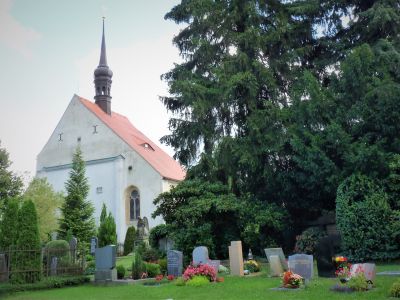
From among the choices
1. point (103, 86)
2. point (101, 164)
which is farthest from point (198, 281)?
point (103, 86)

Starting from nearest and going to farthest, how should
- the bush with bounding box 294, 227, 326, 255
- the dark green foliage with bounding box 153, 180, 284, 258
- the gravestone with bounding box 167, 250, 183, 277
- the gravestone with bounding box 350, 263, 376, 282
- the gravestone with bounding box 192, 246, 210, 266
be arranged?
the gravestone with bounding box 350, 263, 376, 282 → the gravestone with bounding box 192, 246, 210, 266 → the gravestone with bounding box 167, 250, 183, 277 → the bush with bounding box 294, 227, 326, 255 → the dark green foliage with bounding box 153, 180, 284, 258

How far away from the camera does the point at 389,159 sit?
16281mm

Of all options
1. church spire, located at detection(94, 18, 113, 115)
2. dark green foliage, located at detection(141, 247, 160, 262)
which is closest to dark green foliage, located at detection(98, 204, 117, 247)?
dark green foliage, located at detection(141, 247, 160, 262)

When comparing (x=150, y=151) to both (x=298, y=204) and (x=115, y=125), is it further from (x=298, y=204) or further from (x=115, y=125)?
(x=298, y=204)

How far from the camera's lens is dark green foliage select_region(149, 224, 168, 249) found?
66.8ft

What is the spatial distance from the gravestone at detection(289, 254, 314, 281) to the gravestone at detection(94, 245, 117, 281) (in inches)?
247

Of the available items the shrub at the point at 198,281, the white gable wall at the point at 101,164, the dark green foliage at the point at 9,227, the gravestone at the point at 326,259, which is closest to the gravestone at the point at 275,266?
the gravestone at the point at 326,259

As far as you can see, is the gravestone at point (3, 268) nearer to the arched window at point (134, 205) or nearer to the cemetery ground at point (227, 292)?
the cemetery ground at point (227, 292)

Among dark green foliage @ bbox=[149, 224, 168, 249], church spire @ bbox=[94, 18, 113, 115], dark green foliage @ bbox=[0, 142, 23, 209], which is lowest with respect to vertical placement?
dark green foliage @ bbox=[149, 224, 168, 249]

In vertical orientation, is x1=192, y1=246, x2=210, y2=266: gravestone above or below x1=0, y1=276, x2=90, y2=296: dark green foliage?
above

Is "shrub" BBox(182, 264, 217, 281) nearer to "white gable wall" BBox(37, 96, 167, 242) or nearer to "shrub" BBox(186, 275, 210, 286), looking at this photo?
"shrub" BBox(186, 275, 210, 286)

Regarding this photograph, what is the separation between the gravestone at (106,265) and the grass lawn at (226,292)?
596 millimetres

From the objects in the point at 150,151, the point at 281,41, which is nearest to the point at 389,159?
the point at 281,41

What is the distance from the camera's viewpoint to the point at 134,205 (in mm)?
37156
